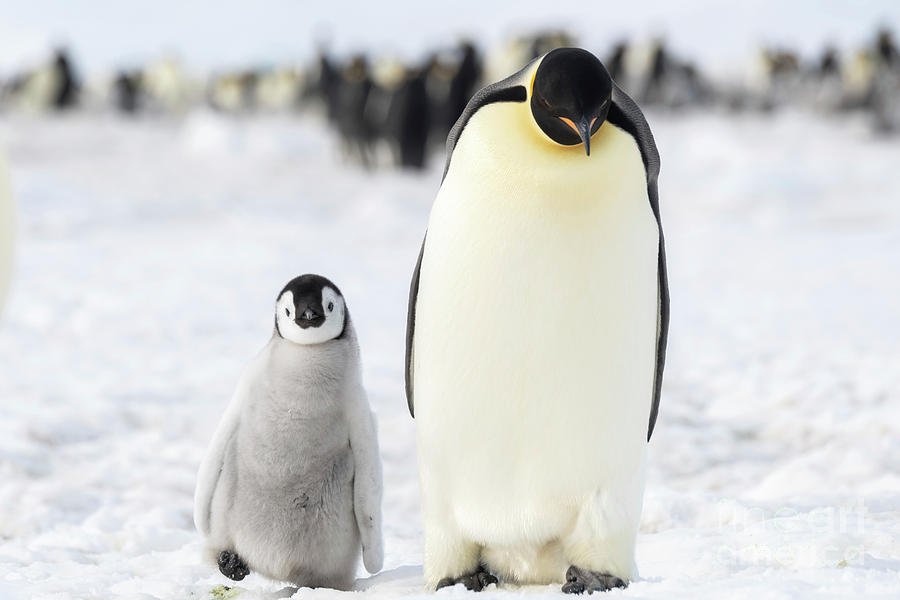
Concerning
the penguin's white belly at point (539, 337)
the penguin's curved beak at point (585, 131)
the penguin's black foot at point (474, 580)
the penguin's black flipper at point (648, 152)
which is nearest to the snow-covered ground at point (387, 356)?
the penguin's black foot at point (474, 580)

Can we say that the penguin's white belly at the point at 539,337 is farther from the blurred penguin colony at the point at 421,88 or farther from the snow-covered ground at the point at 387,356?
the blurred penguin colony at the point at 421,88

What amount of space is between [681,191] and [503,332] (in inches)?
424

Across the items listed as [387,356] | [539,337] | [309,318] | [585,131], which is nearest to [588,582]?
[539,337]

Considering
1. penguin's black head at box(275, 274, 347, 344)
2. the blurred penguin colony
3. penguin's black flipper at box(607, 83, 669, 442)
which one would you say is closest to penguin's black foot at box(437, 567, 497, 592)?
penguin's black flipper at box(607, 83, 669, 442)

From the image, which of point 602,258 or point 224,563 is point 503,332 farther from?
point 224,563

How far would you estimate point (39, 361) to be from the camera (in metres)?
5.82

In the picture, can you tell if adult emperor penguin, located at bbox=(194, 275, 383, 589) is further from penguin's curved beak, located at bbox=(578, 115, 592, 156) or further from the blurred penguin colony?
the blurred penguin colony

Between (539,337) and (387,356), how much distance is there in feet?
12.0

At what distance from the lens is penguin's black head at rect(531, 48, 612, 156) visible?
2135 mm

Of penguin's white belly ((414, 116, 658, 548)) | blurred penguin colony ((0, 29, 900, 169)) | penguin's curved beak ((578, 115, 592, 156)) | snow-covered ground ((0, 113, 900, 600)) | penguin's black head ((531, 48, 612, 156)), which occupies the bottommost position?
snow-covered ground ((0, 113, 900, 600))

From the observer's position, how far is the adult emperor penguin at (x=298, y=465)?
259 centimetres

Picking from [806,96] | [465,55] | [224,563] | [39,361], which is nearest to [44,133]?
[465,55]

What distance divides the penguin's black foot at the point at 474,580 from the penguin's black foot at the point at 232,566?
0.53 meters

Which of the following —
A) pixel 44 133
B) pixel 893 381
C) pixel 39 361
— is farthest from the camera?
pixel 44 133
